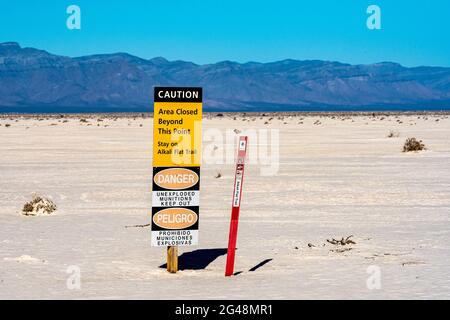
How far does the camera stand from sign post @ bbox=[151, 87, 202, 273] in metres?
9.06

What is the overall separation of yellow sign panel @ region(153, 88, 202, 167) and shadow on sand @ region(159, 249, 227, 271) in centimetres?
162

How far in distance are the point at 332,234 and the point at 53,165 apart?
1544 centimetres

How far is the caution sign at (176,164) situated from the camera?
29.8 ft

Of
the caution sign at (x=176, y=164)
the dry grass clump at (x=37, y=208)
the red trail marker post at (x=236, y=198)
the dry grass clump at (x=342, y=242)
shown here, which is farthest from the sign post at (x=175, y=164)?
the dry grass clump at (x=37, y=208)

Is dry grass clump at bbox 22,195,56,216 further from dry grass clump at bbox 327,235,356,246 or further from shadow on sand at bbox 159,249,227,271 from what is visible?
dry grass clump at bbox 327,235,356,246

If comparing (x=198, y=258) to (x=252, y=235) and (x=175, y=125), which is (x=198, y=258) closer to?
(x=252, y=235)

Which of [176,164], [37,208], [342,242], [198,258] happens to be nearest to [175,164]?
[176,164]

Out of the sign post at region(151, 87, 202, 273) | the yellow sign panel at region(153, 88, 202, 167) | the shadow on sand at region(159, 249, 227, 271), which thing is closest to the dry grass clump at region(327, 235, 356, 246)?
the shadow on sand at region(159, 249, 227, 271)

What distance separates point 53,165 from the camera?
2580 centimetres

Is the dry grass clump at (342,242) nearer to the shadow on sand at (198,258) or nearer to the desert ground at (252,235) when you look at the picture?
the desert ground at (252,235)

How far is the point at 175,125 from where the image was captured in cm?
912

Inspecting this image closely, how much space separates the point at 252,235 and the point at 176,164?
3582 millimetres
